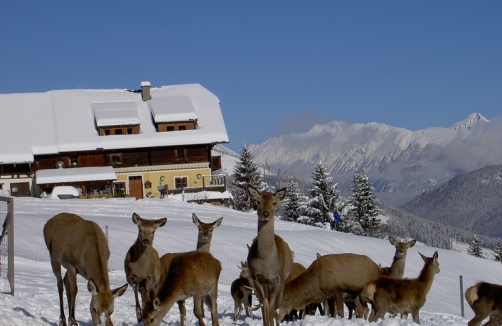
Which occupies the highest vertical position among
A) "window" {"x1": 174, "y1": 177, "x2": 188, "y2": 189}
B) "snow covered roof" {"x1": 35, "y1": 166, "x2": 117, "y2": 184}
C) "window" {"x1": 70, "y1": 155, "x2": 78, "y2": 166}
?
"window" {"x1": 70, "y1": 155, "x2": 78, "y2": 166}

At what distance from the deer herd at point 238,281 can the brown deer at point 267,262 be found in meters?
0.02

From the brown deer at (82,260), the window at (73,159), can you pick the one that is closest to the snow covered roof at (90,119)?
the window at (73,159)

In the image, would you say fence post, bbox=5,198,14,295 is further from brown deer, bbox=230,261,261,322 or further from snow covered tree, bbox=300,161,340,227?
snow covered tree, bbox=300,161,340,227

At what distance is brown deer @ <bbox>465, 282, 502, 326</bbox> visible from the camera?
1452 centimetres

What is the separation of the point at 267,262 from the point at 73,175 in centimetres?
4712

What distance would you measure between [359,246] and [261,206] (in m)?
24.0

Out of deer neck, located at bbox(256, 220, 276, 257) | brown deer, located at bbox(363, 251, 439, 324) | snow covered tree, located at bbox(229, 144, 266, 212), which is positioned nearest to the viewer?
deer neck, located at bbox(256, 220, 276, 257)

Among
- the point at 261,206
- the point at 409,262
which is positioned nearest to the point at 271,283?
the point at 261,206

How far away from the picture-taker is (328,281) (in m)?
15.2

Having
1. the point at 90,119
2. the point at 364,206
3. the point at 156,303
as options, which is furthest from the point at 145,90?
the point at 156,303

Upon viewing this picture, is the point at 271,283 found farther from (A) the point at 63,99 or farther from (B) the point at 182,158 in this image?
(A) the point at 63,99

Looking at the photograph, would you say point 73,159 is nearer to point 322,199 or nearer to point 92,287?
point 322,199

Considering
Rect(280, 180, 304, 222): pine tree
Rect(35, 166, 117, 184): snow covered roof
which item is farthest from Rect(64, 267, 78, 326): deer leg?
Rect(280, 180, 304, 222): pine tree

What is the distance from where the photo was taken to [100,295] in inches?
457
